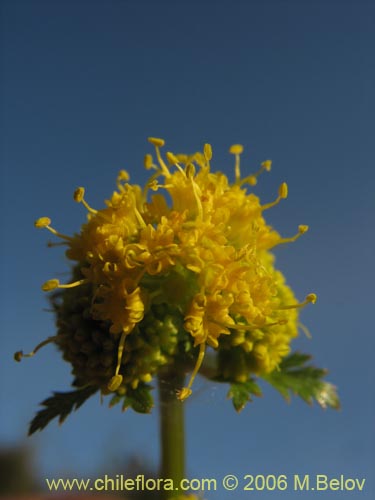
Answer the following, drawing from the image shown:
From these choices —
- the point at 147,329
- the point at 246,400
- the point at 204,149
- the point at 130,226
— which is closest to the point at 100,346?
the point at 147,329

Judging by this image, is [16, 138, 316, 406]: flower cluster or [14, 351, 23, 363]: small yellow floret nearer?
[16, 138, 316, 406]: flower cluster

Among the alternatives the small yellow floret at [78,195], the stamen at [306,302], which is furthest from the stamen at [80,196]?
the stamen at [306,302]

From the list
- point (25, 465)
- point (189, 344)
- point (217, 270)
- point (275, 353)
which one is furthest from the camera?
point (25, 465)

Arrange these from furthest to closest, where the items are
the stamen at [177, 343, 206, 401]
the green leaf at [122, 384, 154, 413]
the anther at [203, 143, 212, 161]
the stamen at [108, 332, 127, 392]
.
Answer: the anther at [203, 143, 212, 161] → the green leaf at [122, 384, 154, 413] → the stamen at [108, 332, 127, 392] → the stamen at [177, 343, 206, 401]

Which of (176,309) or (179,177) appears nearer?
(176,309)

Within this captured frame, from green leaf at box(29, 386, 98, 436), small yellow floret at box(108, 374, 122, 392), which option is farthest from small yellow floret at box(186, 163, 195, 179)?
green leaf at box(29, 386, 98, 436)

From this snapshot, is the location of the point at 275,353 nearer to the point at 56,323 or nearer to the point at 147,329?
the point at 147,329

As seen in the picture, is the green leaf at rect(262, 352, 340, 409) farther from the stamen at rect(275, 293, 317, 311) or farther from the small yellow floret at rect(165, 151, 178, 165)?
the small yellow floret at rect(165, 151, 178, 165)
